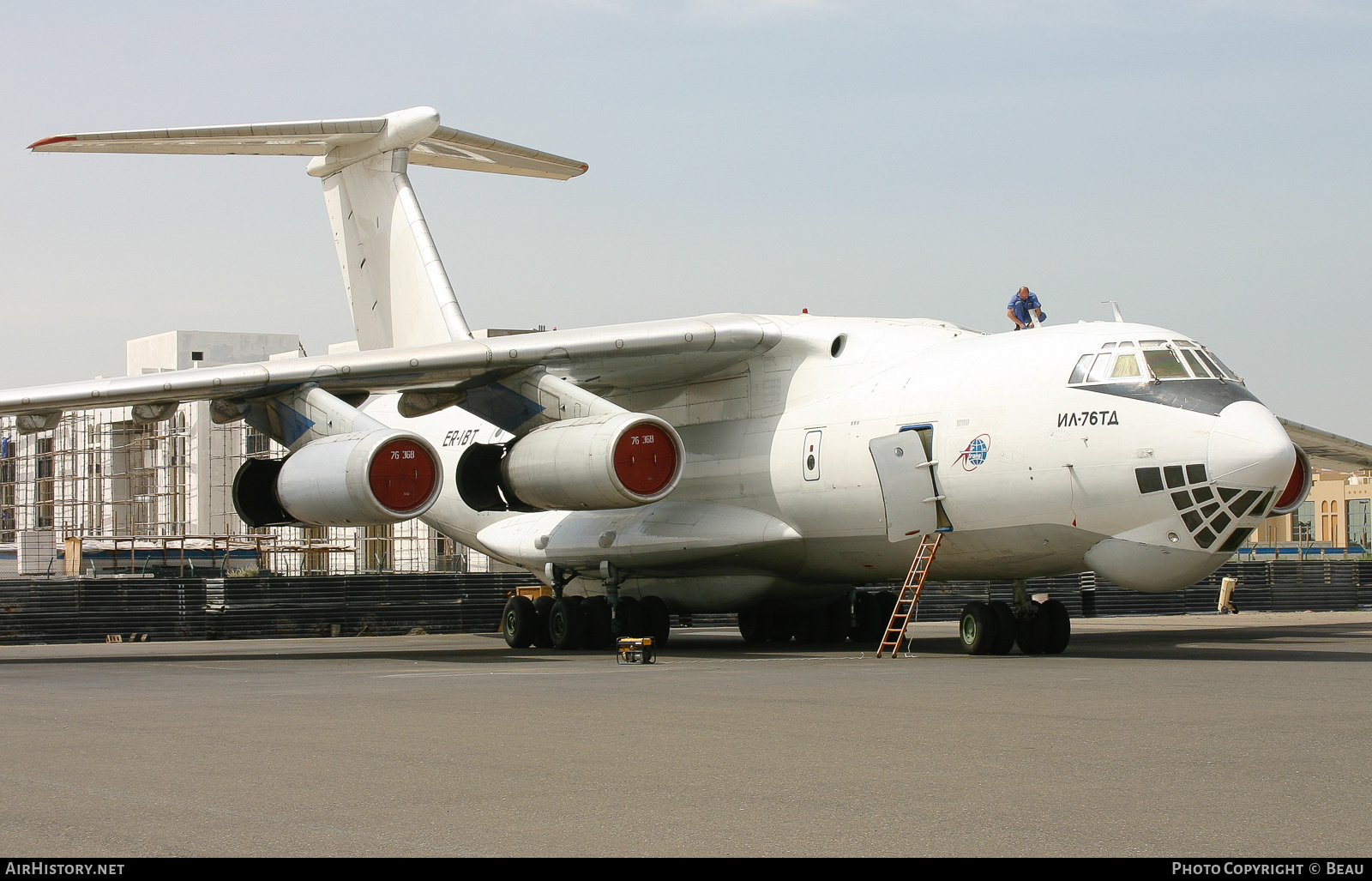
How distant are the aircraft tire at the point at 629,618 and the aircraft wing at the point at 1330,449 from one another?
818cm

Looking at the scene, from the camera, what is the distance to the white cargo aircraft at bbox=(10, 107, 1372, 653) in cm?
1255

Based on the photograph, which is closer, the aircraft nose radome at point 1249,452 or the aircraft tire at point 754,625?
the aircraft nose radome at point 1249,452

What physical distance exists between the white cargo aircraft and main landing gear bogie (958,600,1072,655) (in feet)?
0.08

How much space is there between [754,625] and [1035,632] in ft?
16.2

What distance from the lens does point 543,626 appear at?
17.6 metres

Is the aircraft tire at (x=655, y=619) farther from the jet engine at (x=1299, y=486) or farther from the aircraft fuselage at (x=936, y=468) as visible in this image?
the jet engine at (x=1299, y=486)

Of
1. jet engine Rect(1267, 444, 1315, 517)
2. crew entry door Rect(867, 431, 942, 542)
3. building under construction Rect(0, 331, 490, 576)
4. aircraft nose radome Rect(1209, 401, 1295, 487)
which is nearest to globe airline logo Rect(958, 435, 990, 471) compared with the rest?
crew entry door Rect(867, 431, 942, 542)

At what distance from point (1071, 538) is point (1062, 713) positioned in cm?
531

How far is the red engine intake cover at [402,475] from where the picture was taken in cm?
1373

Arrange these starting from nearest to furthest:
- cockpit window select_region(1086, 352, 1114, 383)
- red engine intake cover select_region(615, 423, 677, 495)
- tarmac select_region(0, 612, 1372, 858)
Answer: tarmac select_region(0, 612, 1372, 858) < cockpit window select_region(1086, 352, 1114, 383) < red engine intake cover select_region(615, 423, 677, 495)

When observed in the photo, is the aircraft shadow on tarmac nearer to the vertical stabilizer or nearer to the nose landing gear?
the nose landing gear

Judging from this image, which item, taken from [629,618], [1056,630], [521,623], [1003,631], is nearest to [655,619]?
[629,618]

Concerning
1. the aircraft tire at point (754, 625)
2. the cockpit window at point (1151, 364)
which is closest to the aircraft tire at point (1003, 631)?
the cockpit window at point (1151, 364)
